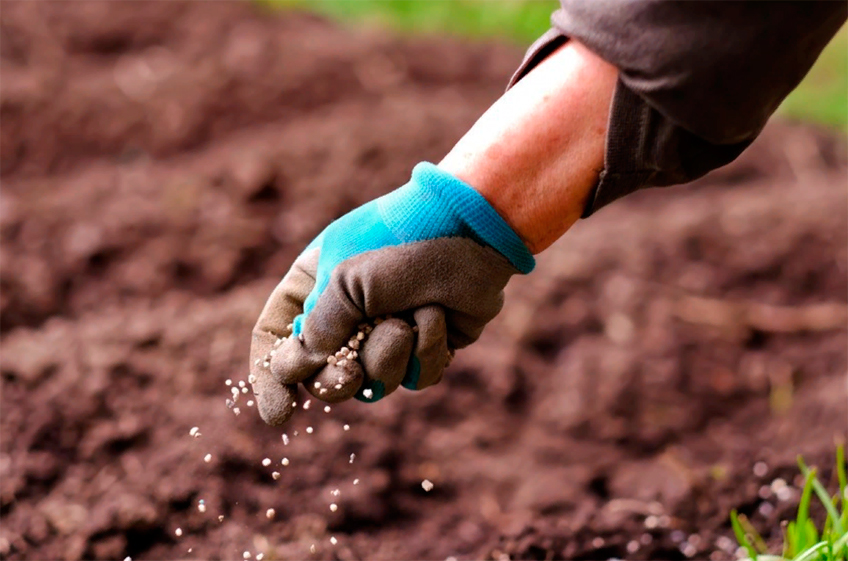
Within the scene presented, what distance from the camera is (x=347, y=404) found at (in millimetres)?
2432

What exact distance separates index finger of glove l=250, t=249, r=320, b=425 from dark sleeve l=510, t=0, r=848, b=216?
0.55 metres

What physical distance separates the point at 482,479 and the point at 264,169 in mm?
1702

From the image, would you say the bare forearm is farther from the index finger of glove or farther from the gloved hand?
the index finger of glove

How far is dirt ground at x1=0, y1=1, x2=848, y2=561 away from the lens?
6.80 ft

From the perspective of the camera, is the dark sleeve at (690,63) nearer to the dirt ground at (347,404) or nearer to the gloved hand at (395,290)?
the gloved hand at (395,290)

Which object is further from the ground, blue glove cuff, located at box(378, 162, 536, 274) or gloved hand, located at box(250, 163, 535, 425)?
blue glove cuff, located at box(378, 162, 536, 274)

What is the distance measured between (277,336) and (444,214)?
0.39 metres

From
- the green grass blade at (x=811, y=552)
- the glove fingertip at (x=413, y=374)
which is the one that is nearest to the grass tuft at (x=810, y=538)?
the green grass blade at (x=811, y=552)

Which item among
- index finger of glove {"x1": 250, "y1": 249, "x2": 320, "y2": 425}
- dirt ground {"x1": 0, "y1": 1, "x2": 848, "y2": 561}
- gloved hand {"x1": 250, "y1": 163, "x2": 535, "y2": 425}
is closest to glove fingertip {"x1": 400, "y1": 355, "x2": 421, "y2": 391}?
gloved hand {"x1": 250, "y1": 163, "x2": 535, "y2": 425}

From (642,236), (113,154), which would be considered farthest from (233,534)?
(113,154)

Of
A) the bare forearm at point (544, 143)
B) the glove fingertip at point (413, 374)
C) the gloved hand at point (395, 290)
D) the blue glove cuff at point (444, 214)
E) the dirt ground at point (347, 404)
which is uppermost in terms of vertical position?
Answer: the bare forearm at point (544, 143)

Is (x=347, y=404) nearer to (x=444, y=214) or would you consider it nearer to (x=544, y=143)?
(x=444, y=214)

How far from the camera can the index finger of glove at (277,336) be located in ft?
5.01

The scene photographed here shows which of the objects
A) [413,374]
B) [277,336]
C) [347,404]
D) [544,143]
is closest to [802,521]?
[413,374]
